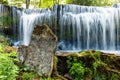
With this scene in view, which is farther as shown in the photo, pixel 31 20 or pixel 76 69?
pixel 31 20

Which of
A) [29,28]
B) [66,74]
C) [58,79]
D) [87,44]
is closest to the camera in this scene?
[58,79]

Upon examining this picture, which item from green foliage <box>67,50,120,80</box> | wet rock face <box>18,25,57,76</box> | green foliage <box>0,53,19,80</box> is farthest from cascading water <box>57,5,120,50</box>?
green foliage <box>0,53,19,80</box>

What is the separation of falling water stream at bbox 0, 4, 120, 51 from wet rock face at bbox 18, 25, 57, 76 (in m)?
10.1

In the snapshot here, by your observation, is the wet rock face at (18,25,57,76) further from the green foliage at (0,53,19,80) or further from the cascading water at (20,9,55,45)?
the cascading water at (20,9,55,45)

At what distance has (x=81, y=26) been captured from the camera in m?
17.4

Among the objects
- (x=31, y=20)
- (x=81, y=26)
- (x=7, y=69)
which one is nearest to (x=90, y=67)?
(x=7, y=69)

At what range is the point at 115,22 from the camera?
17.9m

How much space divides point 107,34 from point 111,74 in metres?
10.8

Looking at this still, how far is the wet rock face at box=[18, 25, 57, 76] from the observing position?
21.5ft

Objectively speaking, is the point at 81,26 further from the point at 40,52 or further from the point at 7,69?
the point at 7,69

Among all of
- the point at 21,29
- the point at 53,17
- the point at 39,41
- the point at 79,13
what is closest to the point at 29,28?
the point at 21,29

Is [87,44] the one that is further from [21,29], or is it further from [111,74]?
[111,74]

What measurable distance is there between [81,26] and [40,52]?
10931 mm

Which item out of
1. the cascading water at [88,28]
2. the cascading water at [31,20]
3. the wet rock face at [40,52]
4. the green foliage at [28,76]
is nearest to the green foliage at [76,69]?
the wet rock face at [40,52]
